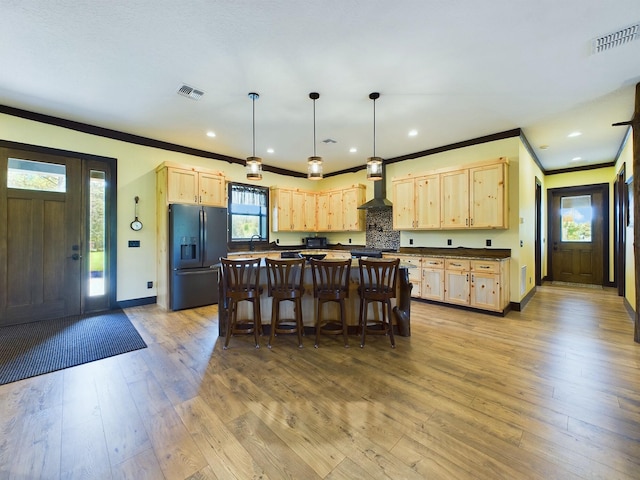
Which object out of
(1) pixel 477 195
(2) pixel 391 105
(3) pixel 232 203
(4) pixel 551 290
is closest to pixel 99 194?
(3) pixel 232 203

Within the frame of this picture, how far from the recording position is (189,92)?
3189 mm

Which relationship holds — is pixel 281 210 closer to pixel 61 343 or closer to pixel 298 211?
pixel 298 211

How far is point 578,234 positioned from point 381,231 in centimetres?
503

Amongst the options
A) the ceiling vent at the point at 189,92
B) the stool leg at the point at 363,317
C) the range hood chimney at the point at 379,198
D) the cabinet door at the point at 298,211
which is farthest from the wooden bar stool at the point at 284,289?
the cabinet door at the point at 298,211

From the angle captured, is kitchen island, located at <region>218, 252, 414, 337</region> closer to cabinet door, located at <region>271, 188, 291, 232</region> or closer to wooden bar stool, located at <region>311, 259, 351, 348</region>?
wooden bar stool, located at <region>311, 259, 351, 348</region>

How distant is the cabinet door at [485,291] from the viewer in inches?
161

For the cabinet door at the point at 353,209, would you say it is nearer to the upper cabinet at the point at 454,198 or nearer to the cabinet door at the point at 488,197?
the upper cabinet at the point at 454,198

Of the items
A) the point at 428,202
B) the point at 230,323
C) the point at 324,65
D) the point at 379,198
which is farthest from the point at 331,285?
the point at 379,198

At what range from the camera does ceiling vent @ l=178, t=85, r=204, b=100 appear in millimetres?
3105

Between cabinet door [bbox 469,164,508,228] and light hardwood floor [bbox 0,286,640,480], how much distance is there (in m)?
1.87

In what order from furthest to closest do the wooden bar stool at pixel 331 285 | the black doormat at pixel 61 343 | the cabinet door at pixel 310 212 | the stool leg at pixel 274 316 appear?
1. the cabinet door at pixel 310 212
2. the stool leg at pixel 274 316
3. the wooden bar stool at pixel 331 285
4. the black doormat at pixel 61 343

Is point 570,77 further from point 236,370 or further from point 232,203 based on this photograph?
point 232,203

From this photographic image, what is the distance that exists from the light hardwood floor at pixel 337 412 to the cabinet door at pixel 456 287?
1233 mm

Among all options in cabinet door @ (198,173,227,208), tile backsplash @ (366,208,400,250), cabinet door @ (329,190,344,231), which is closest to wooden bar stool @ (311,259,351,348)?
cabinet door @ (198,173,227,208)
